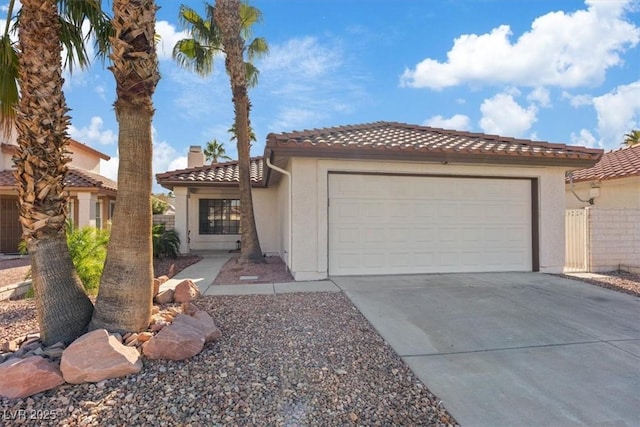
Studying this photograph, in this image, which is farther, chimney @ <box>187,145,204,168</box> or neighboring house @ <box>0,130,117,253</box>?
chimney @ <box>187,145,204,168</box>

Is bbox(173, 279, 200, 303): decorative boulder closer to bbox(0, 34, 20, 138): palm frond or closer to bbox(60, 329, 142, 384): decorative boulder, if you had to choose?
bbox(60, 329, 142, 384): decorative boulder

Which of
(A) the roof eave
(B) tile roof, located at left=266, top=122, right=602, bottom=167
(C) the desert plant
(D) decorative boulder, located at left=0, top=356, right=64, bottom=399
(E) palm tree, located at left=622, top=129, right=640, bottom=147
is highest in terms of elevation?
(E) palm tree, located at left=622, top=129, right=640, bottom=147

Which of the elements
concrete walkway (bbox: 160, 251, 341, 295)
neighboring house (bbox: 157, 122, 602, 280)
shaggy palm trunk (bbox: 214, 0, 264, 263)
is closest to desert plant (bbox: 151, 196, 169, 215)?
shaggy palm trunk (bbox: 214, 0, 264, 263)

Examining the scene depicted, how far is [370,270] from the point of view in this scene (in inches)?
359

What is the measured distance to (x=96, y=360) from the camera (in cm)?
349

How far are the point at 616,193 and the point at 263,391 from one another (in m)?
16.0

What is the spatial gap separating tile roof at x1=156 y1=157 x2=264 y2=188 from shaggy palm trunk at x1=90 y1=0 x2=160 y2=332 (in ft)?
35.0

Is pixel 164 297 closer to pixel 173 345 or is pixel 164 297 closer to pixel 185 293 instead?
pixel 185 293

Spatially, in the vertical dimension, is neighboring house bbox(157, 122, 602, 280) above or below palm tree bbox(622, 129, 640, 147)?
below

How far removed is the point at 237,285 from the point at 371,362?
4934 mm

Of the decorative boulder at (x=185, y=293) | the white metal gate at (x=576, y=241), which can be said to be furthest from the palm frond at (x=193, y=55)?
the white metal gate at (x=576, y=241)

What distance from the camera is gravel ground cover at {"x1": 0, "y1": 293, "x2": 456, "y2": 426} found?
9.77 feet

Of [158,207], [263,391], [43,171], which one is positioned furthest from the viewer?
[158,207]

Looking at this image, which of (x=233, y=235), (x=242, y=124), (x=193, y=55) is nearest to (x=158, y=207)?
(x=233, y=235)
